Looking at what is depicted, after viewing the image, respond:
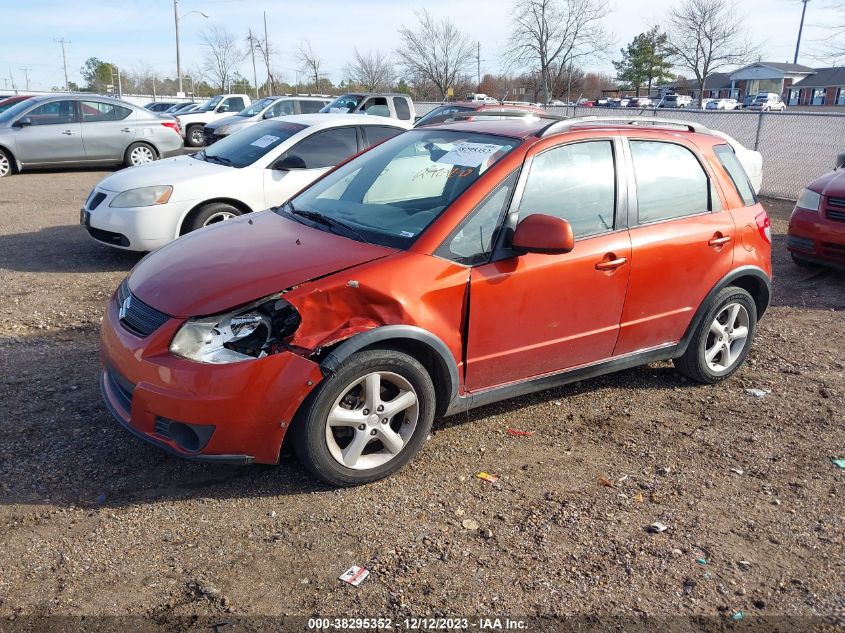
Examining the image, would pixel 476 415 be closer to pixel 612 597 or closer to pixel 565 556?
pixel 565 556

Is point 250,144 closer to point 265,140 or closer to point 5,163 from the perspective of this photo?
point 265,140

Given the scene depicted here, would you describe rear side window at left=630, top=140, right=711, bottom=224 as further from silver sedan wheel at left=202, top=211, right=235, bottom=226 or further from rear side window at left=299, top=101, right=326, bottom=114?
rear side window at left=299, top=101, right=326, bottom=114

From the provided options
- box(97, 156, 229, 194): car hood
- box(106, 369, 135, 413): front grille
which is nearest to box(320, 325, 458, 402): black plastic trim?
box(106, 369, 135, 413): front grille

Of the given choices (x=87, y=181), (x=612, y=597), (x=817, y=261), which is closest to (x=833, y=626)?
(x=612, y=597)

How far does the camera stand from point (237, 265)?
353 cm

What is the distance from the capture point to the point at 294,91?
2726 inches

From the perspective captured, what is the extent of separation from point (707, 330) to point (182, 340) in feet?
11.1

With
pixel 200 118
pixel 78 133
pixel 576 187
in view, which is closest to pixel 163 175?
pixel 576 187

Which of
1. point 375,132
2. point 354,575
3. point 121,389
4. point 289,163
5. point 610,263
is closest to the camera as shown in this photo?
point 354,575

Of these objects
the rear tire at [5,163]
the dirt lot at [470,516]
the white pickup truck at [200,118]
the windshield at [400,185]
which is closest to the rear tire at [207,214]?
the dirt lot at [470,516]

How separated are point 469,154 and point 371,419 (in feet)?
5.39

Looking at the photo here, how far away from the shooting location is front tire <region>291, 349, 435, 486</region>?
10.7 ft

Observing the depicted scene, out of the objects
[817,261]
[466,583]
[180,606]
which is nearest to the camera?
[180,606]

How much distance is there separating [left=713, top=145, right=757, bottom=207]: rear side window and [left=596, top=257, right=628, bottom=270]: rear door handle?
1317mm
